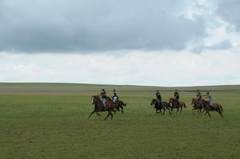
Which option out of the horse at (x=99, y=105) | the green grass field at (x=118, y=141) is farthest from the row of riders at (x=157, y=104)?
the green grass field at (x=118, y=141)

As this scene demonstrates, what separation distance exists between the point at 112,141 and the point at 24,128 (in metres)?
9.13

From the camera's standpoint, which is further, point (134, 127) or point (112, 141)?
point (134, 127)

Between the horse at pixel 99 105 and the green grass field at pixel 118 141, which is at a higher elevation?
the horse at pixel 99 105

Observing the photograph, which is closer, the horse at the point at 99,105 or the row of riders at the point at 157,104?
the horse at the point at 99,105

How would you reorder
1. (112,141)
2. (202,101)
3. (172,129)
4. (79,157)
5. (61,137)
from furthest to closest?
(202,101)
(172,129)
(61,137)
(112,141)
(79,157)

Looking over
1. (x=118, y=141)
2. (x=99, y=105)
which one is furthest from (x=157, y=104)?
(x=118, y=141)

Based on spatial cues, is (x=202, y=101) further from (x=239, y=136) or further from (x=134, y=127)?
(x=239, y=136)

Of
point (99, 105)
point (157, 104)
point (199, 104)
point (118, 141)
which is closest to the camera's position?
point (118, 141)

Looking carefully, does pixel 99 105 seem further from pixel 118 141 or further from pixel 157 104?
pixel 118 141

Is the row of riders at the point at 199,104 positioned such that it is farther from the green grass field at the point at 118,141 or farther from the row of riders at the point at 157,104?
the green grass field at the point at 118,141

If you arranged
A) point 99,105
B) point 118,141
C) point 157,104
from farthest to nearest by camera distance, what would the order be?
point 157,104 → point 99,105 → point 118,141

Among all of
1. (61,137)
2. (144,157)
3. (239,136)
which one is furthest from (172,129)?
(144,157)

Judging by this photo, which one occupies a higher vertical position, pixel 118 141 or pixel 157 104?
pixel 157 104

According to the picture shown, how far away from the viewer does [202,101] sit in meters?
45.2
